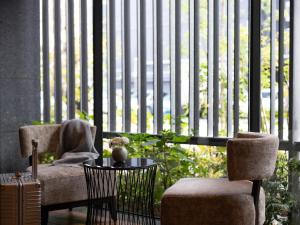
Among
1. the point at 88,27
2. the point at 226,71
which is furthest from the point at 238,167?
the point at 88,27

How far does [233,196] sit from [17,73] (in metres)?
3.27

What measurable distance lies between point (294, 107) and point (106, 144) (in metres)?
2.13

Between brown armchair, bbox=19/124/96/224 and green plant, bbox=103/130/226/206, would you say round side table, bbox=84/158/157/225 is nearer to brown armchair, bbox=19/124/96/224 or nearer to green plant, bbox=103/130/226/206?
brown armchair, bbox=19/124/96/224

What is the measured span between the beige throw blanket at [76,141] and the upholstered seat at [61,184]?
27cm

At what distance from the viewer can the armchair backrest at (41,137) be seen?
4762 mm

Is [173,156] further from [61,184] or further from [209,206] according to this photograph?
[209,206]

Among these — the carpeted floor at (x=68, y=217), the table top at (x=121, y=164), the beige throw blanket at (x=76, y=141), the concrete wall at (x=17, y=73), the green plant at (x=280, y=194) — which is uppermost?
the concrete wall at (x=17, y=73)

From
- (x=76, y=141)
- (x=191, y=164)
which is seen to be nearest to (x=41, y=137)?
(x=76, y=141)

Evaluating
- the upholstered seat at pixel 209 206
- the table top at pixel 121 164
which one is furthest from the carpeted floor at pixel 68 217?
the upholstered seat at pixel 209 206

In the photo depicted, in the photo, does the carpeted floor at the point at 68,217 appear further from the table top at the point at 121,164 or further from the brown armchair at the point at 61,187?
the table top at the point at 121,164

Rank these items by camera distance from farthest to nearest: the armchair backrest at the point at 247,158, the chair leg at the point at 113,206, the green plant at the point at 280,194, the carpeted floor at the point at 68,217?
the carpeted floor at the point at 68,217 → the chair leg at the point at 113,206 → the green plant at the point at 280,194 → the armchair backrest at the point at 247,158

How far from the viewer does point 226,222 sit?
3.24m

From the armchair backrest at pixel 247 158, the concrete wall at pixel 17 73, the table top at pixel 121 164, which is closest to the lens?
the armchair backrest at pixel 247 158

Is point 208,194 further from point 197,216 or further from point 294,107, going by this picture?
point 294,107
